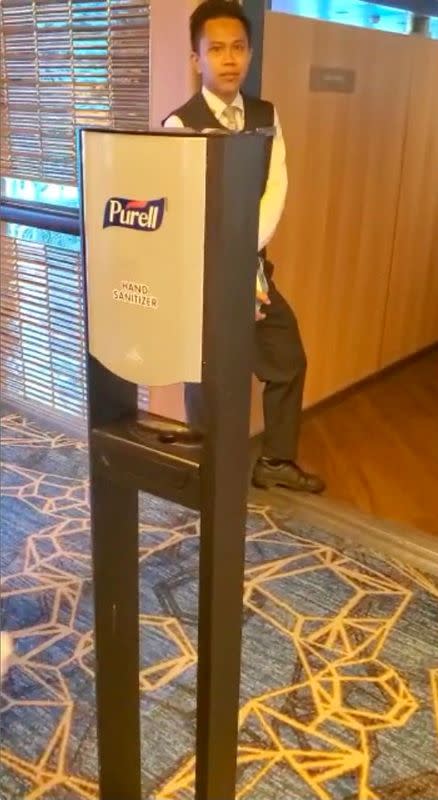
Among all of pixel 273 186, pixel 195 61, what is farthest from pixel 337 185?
pixel 195 61

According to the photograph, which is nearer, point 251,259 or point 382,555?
point 251,259

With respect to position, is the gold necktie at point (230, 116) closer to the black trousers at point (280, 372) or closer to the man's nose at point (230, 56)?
the man's nose at point (230, 56)

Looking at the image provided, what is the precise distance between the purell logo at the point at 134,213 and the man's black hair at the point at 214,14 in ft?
4.21

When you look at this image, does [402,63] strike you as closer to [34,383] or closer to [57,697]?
[34,383]

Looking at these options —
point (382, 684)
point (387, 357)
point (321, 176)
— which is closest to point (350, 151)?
point (321, 176)

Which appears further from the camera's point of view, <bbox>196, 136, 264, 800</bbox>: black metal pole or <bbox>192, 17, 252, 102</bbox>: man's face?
<bbox>192, 17, 252, 102</bbox>: man's face

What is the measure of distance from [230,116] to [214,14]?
246 millimetres

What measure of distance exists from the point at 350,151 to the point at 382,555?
1.45 metres

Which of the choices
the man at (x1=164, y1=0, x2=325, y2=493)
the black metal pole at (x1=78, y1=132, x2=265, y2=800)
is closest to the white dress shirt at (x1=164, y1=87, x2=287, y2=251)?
the man at (x1=164, y1=0, x2=325, y2=493)

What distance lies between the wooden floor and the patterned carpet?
32cm

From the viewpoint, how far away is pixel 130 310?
40.5 inches

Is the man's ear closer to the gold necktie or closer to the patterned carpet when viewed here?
the gold necktie

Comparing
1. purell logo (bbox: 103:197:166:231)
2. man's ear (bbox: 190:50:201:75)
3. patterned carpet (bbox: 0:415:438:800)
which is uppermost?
man's ear (bbox: 190:50:201:75)

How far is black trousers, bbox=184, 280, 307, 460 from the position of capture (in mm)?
2453
